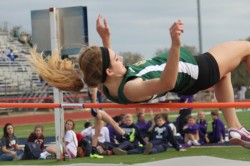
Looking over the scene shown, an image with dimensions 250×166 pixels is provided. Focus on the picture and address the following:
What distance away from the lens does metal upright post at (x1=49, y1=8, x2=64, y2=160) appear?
7566mm

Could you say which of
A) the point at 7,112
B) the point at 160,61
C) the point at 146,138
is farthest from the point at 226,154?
the point at 7,112

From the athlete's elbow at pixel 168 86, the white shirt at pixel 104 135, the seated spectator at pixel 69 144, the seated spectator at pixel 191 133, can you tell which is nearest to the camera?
the athlete's elbow at pixel 168 86

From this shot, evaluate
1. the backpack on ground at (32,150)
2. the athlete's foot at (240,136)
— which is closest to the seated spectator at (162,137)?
the backpack on ground at (32,150)

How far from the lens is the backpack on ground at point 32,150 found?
8297 mm

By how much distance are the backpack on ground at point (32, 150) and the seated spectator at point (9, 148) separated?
5.2 inches

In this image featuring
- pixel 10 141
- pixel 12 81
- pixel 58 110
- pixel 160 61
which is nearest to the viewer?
pixel 160 61

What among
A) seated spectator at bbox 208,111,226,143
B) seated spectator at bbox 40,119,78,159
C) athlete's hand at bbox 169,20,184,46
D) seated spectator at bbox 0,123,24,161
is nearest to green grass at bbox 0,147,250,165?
seated spectator at bbox 40,119,78,159

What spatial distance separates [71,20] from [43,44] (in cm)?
52

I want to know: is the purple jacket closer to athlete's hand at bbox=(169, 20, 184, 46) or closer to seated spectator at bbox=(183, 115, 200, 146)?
seated spectator at bbox=(183, 115, 200, 146)

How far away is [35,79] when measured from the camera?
2666 centimetres

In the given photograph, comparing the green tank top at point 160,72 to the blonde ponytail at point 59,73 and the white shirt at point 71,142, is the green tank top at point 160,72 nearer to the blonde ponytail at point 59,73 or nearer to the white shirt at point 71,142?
the blonde ponytail at point 59,73

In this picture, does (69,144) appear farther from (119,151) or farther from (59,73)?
(59,73)

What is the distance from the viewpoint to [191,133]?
384 inches

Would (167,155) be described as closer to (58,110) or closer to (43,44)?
(58,110)
